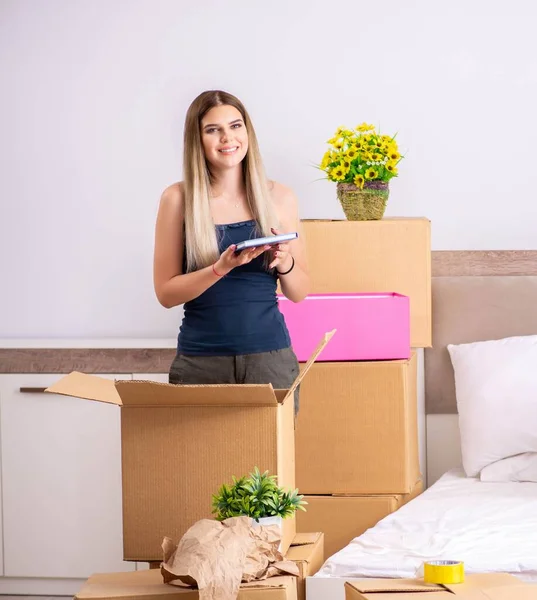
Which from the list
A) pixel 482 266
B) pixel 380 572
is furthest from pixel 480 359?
pixel 380 572

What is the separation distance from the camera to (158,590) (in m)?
1.62

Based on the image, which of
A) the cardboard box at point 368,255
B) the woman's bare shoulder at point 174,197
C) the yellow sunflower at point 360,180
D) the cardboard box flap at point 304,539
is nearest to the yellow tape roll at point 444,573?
the cardboard box flap at point 304,539

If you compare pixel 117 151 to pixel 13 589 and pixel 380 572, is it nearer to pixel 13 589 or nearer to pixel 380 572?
pixel 13 589

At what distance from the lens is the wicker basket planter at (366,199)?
291cm

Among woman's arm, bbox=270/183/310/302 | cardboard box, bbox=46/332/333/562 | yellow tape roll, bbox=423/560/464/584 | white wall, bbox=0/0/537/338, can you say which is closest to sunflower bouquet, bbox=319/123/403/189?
white wall, bbox=0/0/537/338

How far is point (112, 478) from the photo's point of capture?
323 cm

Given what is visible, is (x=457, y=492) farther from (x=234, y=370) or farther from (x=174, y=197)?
(x=174, y=197)

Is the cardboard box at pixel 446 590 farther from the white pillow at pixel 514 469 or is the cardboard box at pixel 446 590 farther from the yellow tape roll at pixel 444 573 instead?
the white pillow at pixel 514 469

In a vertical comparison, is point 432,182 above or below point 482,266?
above

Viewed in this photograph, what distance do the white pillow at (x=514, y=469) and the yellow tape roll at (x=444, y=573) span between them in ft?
3.97

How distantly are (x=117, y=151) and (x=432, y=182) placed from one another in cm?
114

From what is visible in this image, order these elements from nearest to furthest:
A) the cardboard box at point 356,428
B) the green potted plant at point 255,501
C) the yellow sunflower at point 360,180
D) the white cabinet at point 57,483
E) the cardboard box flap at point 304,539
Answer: the green potted plant at point 255,501 → the cardboard box flap at point 304,539 → the cardboard box at point 356,428 → the yellow sunflower at point 360,180 → the white cabinet at point 57,483

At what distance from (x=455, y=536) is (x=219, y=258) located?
0.86 metres

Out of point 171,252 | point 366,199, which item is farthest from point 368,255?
point 171,252
